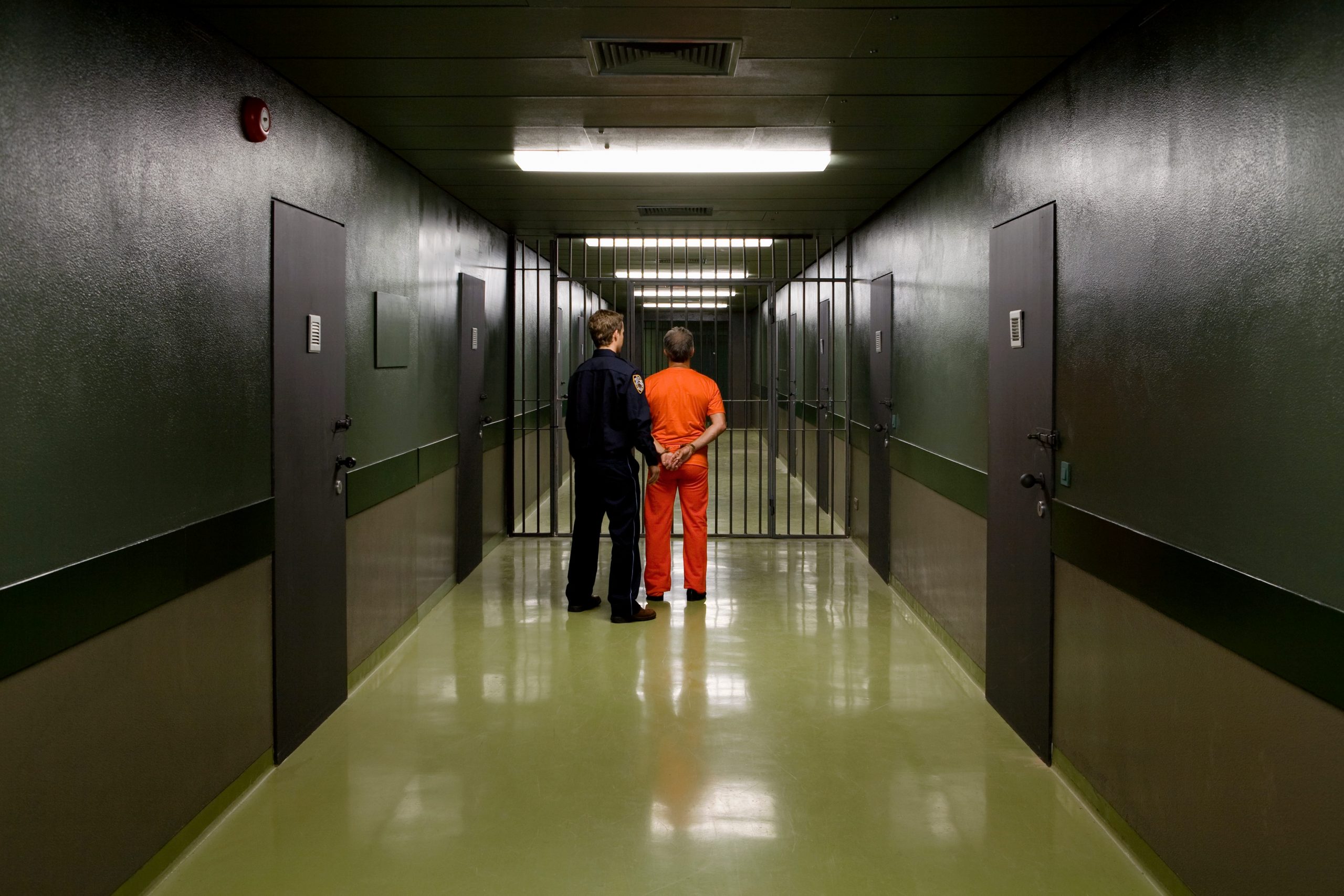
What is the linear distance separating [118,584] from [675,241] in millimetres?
6686

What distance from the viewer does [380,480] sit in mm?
4434

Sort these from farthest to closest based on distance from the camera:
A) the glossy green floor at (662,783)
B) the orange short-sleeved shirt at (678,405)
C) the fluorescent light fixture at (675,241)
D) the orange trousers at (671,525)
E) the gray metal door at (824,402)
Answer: the gray metal door at (824,402)
the fluorescent light fixture at (675,241)
the orange trousers at (671,525)
the orange short-sleeved shirt at (678,405)
the glossy green floor at (662,783)

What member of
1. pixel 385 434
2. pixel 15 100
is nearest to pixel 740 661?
pixel 385 434

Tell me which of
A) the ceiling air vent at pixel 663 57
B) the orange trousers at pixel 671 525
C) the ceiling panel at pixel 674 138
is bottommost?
the orange trousers at pixel 671 525

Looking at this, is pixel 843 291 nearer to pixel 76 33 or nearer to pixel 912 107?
pixel 912 107

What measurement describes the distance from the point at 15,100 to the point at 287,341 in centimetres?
141

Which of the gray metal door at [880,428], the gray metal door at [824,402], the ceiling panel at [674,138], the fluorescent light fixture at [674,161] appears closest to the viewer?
the ceiling panel at [674,138]

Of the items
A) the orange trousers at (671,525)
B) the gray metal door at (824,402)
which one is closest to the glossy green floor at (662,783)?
the orange trousers at (671,525)

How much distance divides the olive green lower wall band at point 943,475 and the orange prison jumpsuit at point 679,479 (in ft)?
3.82

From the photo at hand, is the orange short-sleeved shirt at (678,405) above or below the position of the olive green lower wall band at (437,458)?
above

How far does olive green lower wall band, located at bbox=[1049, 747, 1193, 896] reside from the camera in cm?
248

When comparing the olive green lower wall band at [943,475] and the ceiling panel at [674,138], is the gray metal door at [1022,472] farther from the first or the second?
the ceiling panel at [674,138]

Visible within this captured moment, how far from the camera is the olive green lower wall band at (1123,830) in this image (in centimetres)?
248

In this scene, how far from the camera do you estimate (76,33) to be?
2.21 meters
